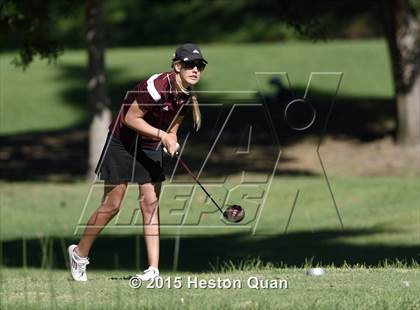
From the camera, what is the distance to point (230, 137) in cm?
2591

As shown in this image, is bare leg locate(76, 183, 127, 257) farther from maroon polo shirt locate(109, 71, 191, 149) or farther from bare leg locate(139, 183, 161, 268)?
maroon polo shirt locate(109, 71, 191, 149)

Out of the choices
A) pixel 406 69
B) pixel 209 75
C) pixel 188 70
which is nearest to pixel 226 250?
pixel 188 70

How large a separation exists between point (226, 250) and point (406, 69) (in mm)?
8460

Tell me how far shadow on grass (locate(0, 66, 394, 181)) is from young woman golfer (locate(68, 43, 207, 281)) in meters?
12.8

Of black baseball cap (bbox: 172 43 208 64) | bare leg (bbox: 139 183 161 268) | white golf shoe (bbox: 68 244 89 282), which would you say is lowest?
white golf shoe (bbox: 68 244 89 282)

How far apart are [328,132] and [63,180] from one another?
6256 millimetres

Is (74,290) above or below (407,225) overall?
above

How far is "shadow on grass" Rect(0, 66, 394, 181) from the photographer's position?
78.9ft

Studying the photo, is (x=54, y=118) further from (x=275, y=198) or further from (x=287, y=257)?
(x=287, y=257)

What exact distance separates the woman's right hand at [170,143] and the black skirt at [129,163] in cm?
42

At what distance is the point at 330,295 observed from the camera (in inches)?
334

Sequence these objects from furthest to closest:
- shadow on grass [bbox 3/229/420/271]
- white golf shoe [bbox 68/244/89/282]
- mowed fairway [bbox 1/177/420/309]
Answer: shadow on grass [bbox 3/229/420/271] < white golf shoe [bbox 68/244/89/282] < mowed fairway [bbox 1/177/420/309]

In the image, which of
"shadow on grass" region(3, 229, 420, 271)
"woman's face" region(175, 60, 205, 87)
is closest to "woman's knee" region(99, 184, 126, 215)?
"woman's face" region(175, 60, 205, 87)

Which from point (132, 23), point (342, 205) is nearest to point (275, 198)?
point (342, 205)
